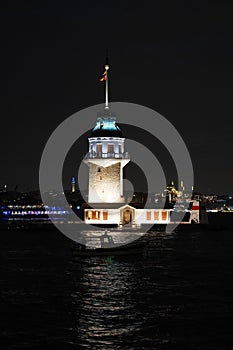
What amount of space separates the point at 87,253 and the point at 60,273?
9131 millimetres

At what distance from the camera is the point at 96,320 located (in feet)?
85.6

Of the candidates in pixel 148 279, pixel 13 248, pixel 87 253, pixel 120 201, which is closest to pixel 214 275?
pixel 148 279

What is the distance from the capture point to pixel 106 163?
7981 cm

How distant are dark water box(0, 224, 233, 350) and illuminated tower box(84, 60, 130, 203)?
96.4ft

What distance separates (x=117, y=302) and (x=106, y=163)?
50.4m

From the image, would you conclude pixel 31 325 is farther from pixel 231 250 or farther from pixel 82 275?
pixel 231 250

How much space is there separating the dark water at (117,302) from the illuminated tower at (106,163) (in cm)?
2938

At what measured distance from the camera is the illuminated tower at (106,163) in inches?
3147

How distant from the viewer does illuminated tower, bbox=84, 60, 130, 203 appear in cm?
7994

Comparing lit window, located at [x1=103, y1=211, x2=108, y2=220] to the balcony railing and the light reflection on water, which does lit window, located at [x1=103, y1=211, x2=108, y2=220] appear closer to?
the light reflection on water

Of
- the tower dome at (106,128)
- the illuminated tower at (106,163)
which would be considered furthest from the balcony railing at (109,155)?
the tower dome at (106,128)

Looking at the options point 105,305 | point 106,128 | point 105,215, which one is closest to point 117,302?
point 105,305

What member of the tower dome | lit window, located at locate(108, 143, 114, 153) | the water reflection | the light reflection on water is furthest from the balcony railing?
the water reflection

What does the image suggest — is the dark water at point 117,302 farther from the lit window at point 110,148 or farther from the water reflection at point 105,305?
the lit window at point 110,148
